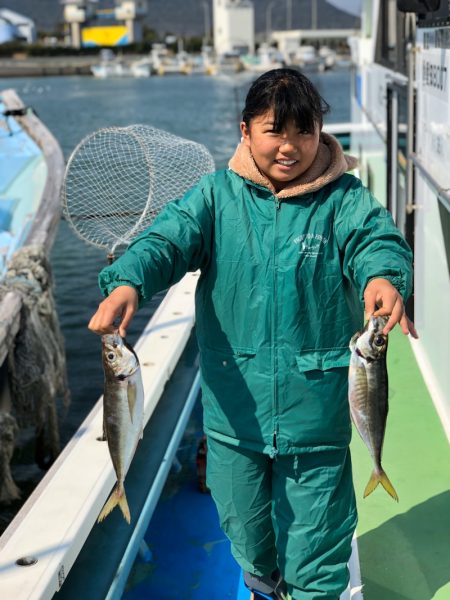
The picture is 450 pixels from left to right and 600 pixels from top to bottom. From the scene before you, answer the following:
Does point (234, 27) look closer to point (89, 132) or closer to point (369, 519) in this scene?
point (89, 132)

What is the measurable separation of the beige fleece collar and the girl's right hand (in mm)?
532

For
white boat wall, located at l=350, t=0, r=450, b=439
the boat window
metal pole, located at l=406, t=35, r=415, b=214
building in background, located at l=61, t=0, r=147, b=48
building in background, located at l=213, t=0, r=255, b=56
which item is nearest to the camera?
white boat wall, located at l=350, t=0, r=450, b=439

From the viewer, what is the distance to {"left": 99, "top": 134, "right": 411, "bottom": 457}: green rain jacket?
2578mm

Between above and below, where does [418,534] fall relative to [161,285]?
below

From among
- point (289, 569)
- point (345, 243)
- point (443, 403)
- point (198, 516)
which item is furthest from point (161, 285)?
point (443, 403)

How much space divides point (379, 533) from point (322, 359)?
131cm

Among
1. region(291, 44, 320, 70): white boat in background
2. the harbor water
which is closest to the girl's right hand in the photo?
the harbor water

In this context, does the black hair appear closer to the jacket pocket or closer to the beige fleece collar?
the beige fleece collar

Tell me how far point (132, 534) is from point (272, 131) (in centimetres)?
181

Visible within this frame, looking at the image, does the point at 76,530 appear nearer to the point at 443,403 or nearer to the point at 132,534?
the point at 132,534

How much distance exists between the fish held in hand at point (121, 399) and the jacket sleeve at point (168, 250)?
0.61 ft

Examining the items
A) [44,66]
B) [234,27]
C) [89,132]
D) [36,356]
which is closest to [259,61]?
[44,66]

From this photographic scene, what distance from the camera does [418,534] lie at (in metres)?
3.59

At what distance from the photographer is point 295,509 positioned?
8.89ft
